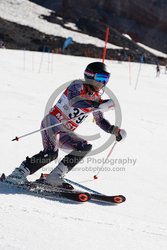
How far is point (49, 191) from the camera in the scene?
192 inches

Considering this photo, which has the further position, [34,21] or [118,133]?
[34,21]

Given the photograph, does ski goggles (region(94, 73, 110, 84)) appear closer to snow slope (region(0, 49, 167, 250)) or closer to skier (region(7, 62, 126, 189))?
skier (region(7, 62, 126, 189))

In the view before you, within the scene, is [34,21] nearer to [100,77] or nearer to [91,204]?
[100,77]

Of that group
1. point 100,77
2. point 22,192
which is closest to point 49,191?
point 22,192

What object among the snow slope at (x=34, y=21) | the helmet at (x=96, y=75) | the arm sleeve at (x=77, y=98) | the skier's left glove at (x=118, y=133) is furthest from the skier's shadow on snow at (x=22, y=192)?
the snow slope at (x=34, y=21)

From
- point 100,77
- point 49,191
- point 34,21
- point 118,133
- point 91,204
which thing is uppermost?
point 34,21

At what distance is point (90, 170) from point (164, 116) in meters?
7.57

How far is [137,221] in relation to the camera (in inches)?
181

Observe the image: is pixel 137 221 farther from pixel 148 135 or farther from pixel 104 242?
pixel 148 135

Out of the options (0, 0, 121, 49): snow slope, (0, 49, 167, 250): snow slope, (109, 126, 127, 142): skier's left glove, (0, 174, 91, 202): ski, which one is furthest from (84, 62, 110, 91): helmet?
(0, 0, 121, 49): snow slope

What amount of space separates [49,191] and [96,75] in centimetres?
149

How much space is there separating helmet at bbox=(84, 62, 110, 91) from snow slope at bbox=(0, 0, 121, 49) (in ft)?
143

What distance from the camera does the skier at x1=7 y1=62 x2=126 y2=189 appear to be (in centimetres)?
475

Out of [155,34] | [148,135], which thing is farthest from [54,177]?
[155,34]
